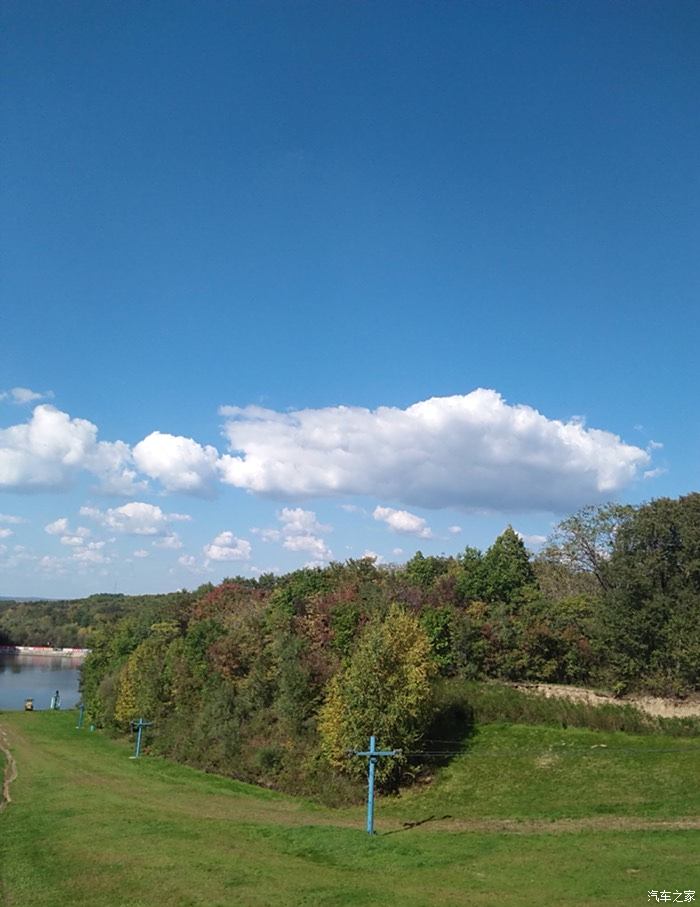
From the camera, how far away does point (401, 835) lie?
1903cm

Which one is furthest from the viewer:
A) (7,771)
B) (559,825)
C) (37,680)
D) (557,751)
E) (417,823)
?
(37,680)

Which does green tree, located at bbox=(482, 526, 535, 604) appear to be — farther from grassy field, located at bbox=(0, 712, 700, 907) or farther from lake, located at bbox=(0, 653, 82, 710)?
lake, located at bbox=(0, 653, 82, 710)

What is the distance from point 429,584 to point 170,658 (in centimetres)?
1955

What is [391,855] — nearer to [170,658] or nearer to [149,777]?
[149,777]

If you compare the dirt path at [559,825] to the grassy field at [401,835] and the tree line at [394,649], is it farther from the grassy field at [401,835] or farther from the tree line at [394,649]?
the tree line at [394,649]

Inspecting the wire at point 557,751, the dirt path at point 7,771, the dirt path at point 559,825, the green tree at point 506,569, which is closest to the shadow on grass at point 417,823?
the dirt path at point 559,825

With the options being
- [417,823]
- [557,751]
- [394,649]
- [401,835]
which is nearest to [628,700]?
[557,751]

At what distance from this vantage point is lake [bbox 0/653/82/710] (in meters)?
86.7

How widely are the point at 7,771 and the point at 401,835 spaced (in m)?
22.0

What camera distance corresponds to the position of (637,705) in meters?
30.8

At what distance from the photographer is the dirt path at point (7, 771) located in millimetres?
25038

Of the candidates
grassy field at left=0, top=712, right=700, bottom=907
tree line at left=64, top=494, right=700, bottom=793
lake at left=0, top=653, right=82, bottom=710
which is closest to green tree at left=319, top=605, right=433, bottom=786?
tree line at left=64, top=494, right=700, bottom=793

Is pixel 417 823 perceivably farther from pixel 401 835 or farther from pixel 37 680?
pixel 37 680

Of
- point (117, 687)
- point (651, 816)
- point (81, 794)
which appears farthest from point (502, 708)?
point (117, 687)
